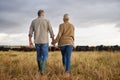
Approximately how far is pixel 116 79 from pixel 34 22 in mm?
3106

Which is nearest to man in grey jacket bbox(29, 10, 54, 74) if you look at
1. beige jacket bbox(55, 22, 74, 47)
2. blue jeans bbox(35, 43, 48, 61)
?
blue jeans bbox(35, 43, 48, 61)

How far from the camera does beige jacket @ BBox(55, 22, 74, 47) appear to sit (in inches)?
432

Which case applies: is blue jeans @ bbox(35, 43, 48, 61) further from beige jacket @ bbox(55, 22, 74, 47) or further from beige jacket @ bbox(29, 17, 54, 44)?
beige jacket @ bbox(55, 22, 74, 47)

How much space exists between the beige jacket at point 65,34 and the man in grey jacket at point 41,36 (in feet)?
1.44

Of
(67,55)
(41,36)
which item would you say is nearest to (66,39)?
(67,55)

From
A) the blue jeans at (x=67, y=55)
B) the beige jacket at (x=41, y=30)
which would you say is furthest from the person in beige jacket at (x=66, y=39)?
the beige jacket at (x=41, y=30)

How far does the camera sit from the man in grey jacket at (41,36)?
10578 millimetres

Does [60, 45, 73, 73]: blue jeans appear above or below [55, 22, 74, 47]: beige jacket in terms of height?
below

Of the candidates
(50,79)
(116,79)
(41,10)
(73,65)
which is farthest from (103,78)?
(73,65)

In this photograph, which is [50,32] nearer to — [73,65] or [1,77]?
[1,77]

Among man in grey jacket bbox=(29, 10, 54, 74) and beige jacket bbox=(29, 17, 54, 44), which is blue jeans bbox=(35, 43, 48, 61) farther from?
beige jacket bbox=(29, 17, 54, 44)

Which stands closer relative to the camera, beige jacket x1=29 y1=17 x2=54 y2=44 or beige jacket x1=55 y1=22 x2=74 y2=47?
beige jacket x1=29 y1=17 x2=54 y2=44

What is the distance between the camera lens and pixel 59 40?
1105 centimetres

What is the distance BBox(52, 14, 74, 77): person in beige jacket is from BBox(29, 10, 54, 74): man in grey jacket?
18.3 inches
